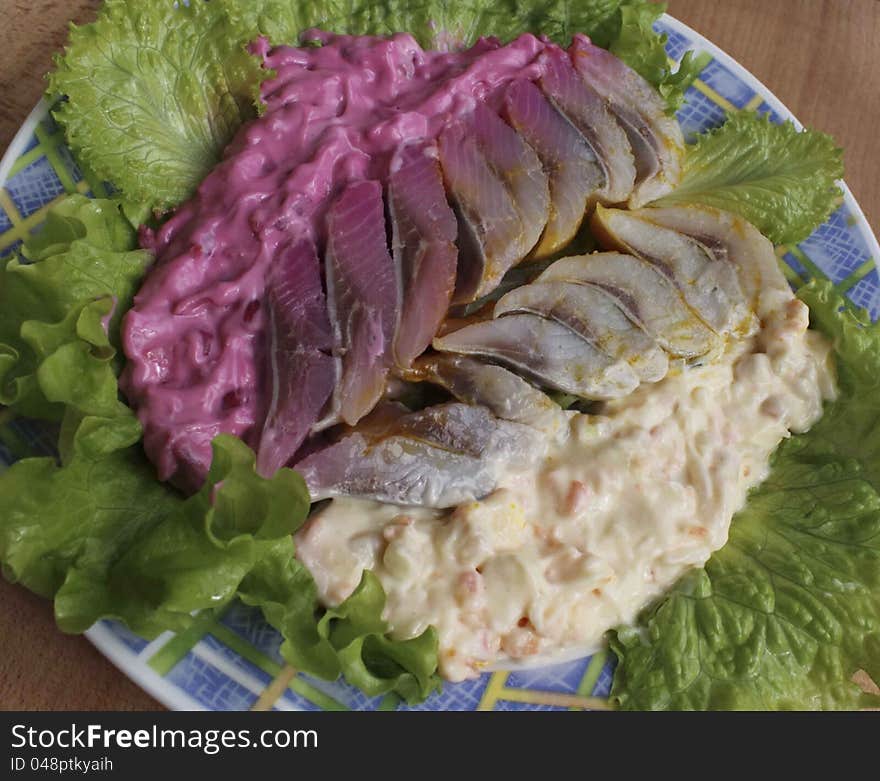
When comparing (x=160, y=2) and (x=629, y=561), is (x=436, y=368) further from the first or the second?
(x=160, y=2)

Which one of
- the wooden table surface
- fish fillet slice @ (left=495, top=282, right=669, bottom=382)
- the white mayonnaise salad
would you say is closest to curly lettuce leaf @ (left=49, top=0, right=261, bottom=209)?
the wooden table surface

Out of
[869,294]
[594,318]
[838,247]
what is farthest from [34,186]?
[869,294]

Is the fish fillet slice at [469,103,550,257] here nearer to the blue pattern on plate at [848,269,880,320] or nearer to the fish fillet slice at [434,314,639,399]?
the fish fillet slice at [434,314,639,399]

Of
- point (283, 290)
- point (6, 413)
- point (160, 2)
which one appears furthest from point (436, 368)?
point (160, 2)

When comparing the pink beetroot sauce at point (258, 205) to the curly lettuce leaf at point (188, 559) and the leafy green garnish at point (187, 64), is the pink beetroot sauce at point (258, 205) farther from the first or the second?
the curly lettuce leaf at point (188, 559)

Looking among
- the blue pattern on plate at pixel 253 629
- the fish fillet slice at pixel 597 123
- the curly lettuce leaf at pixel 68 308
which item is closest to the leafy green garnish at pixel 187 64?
the curly lettuce leaf at pixel 68 308

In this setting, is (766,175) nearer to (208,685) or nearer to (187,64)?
(187,64)

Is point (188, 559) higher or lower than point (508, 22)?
lower

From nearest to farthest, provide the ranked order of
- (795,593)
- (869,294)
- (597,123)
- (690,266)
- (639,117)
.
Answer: (795,593)
(690,266)
(597,123)
(639,117)
(869,294)
